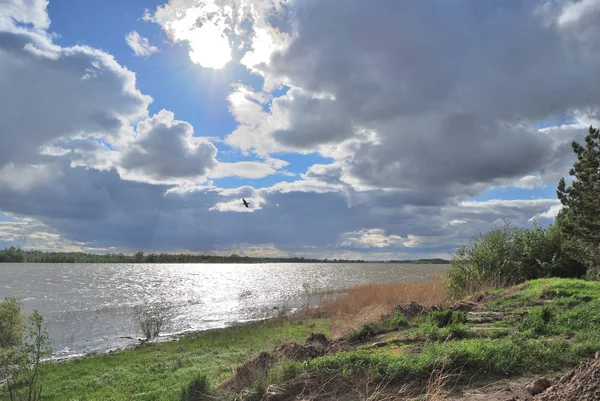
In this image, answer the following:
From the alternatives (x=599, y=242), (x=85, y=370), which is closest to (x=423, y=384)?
(x=85, y=370)

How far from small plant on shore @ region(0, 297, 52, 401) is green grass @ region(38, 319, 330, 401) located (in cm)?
118

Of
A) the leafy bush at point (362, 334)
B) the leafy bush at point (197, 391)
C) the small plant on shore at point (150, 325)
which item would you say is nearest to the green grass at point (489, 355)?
the leafy bush at point (197, 391)

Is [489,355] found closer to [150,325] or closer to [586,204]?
[586,204]

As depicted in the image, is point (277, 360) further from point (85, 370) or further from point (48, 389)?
point (85, 370)

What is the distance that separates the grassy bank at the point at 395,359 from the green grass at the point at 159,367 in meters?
0.06

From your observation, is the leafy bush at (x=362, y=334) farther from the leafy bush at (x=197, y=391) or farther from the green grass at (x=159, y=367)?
the leafy bush at (x=197, y=391)

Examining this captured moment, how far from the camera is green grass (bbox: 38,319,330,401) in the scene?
13148mm

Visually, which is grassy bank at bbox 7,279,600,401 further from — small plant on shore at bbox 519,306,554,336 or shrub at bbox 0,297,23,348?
shrub at bbox 0,297,23,348

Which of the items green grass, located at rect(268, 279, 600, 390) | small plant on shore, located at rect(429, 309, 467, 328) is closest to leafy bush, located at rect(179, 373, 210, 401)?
green grass, located at rect(268, 279, 600, 390)

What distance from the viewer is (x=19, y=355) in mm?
10344

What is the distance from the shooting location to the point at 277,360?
9797 mm

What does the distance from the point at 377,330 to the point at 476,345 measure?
198 inches

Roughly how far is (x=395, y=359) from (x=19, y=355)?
9.20 meters

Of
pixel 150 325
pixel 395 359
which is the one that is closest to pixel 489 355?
pixel 395 359
